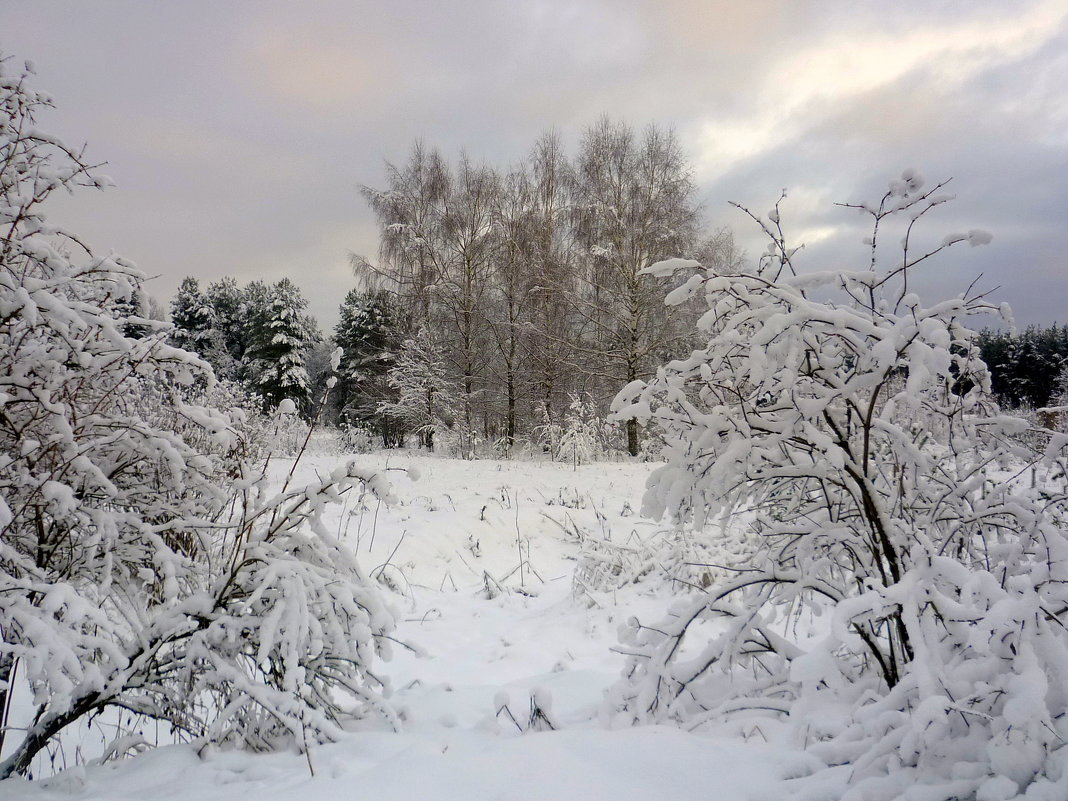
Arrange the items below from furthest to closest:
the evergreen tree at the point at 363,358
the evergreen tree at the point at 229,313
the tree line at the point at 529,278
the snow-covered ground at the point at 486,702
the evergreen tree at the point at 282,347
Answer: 1. the evergreen tree at the point at 229,313
2. the evergreen tree at the point at 282,347
3. the evergreen tree at the point at 363,358
4. the tree line at the point at 529,278
5. the snow-covered ground at the point at 486,702

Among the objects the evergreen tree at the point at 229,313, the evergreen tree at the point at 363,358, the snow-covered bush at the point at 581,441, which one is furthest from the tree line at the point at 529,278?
the evergreen tree at the point at 229,313

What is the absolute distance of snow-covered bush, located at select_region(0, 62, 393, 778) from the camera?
1891mm

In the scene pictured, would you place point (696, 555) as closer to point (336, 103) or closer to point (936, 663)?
point (936, 663)

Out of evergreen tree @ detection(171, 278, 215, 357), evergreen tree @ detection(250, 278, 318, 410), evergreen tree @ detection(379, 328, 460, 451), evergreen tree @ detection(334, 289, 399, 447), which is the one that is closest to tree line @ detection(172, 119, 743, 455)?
evergreen tree @ detection(379, 328, 460, 451)

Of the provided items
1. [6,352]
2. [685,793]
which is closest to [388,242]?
[6,352]

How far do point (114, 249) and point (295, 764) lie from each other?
7.00ft

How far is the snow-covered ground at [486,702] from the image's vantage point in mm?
1652

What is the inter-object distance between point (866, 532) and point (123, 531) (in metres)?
2.79

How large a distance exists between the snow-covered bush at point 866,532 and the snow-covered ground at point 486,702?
0.30 m

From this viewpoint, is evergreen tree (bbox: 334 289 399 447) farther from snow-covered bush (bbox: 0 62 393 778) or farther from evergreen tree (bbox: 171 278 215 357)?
snow-covered bush (bbox: 0 62 393 778)

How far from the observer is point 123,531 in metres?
2.22

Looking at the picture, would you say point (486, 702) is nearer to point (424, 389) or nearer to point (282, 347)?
point (424, 389)

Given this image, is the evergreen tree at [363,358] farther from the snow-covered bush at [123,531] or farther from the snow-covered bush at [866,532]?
the snow-covered bush at [866,532]

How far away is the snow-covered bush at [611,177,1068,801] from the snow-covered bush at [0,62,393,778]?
1205mm
